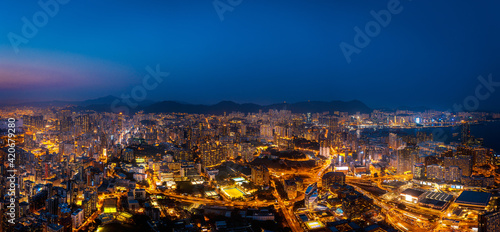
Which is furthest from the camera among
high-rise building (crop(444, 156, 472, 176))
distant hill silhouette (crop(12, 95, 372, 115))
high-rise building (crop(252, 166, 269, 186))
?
distant hill silhouette (crop(12, 95, 372, 115))

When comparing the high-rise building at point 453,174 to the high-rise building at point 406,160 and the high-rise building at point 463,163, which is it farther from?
the high-rise building at point 406,160

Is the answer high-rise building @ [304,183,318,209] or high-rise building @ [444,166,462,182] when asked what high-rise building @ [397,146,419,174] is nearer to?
high-rise building @ [444,166,462,182]

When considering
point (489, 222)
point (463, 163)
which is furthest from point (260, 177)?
point (463, 163)

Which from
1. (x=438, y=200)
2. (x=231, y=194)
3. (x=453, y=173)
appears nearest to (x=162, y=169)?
(x=231, y=194)

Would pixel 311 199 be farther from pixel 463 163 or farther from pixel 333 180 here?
pixel 463 163

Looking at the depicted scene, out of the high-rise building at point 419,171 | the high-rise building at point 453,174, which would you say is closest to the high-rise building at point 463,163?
the high-rise building at point 453,174

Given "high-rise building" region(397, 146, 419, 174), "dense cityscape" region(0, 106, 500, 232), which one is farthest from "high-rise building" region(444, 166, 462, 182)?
"high-rise building" region(397, 146, 419, 174)

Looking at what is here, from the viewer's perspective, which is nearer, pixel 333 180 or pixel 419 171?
pixel 333 180

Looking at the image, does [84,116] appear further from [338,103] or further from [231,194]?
[338,103]

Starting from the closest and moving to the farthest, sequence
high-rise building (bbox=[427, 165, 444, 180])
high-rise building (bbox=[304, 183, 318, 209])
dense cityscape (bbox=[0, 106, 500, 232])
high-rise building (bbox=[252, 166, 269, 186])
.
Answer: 1. dense cityscape (bbox=[0, 106, 500, 232])
2. high-rise building (bbox=[304, 183, 318, 209])
3. high-rise building (bbox=[252, 166, 269, 186])
4. high-rise building (bbox=[427, 165, 444, 180])
